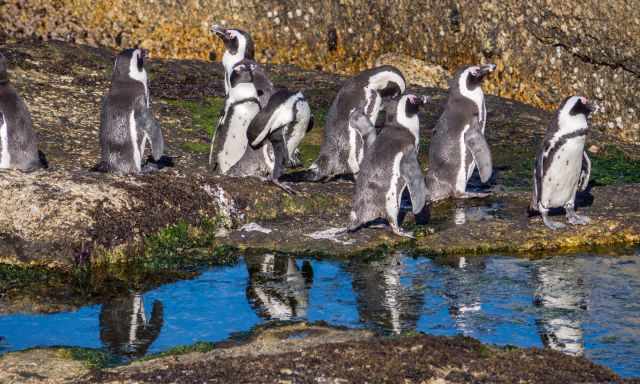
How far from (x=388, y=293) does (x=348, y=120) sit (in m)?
3.83

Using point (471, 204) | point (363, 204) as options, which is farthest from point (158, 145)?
point (471, 204)

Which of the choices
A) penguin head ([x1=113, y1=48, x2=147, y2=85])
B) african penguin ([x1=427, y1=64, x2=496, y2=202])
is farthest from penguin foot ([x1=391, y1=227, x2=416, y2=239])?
penguin head ([x1=113, y1=48, x2=147, y2=85])

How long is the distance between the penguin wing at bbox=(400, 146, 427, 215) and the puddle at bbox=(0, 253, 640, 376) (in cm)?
74

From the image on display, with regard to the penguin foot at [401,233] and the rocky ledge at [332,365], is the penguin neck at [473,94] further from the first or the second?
the rocky ledge at [332,365]

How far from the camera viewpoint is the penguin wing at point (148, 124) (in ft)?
34.3

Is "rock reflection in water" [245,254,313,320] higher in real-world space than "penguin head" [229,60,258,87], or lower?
lower

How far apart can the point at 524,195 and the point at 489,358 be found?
4.92 m

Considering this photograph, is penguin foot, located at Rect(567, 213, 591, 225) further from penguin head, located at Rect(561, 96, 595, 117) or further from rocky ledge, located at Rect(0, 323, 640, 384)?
rocky ledge, located at Rect(0, 323, 640, 384)

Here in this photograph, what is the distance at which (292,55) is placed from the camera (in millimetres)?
16344

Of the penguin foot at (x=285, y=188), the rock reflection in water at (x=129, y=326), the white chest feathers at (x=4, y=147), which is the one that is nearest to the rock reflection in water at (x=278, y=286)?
the rock reflection in water at (x=129, y=326)

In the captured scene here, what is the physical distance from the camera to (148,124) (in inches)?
413

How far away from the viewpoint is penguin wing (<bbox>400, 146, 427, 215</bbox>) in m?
9.12

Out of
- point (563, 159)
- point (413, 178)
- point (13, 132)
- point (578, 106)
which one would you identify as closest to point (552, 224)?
point (563, 159)

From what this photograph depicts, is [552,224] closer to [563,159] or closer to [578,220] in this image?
[578,220]
